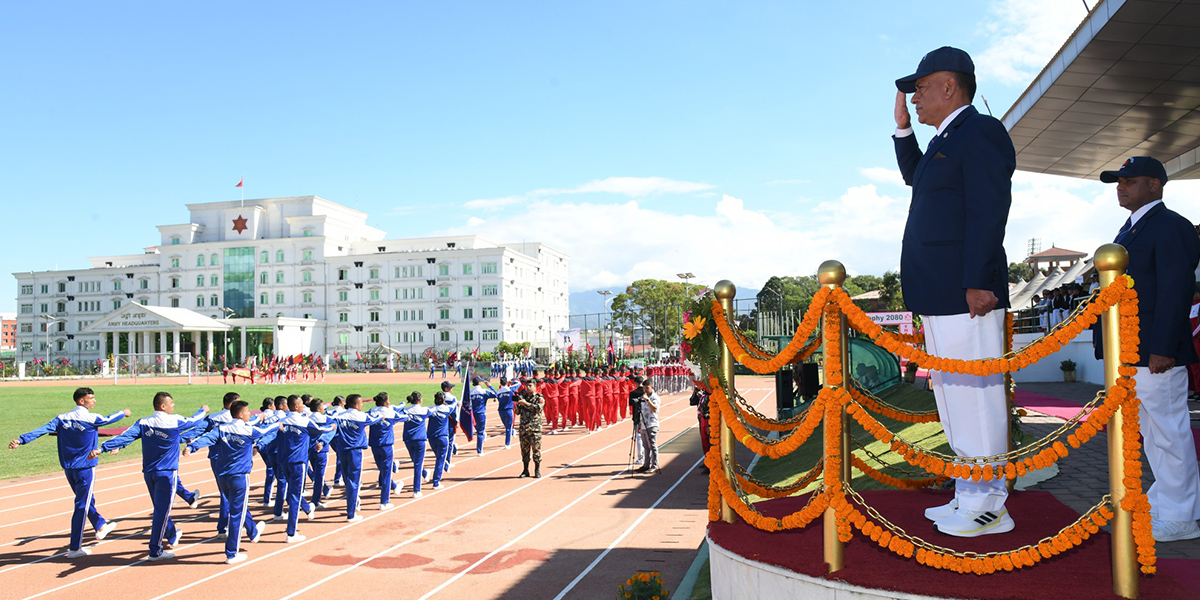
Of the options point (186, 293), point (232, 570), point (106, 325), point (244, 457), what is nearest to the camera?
point (232, 570)

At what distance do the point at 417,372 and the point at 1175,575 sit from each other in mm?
68661

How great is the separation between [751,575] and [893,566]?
758 mm

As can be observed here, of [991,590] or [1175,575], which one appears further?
[1175,575]

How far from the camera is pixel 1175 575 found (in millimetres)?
3760

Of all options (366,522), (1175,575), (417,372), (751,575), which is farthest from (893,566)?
(417,372)

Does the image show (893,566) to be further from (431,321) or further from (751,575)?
(431,321)

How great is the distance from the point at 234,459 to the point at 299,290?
265 ft

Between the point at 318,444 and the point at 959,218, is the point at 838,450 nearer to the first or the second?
the point at 959,218

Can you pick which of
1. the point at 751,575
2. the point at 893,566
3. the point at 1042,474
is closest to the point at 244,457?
the point at 751,575

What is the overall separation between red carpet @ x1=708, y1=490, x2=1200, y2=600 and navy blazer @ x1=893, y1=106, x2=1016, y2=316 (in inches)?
51.8

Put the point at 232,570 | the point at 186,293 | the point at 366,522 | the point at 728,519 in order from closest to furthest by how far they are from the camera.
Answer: the point at 728,519 < the point at 232,570 < the point at 366,522 < the point at 186,293

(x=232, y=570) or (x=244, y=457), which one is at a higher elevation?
(x=244, y=457)

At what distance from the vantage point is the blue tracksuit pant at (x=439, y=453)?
14777mm

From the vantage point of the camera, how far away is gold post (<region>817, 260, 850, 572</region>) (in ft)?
12.6
